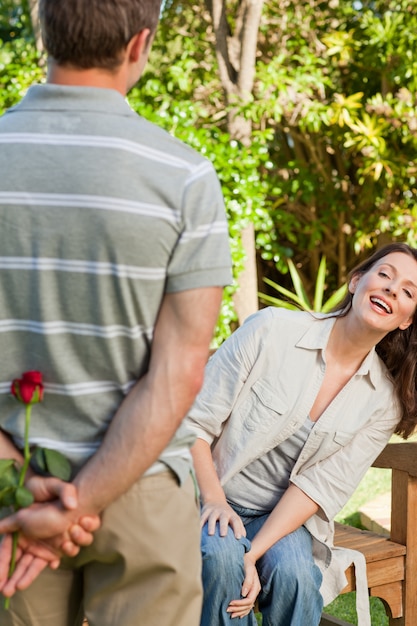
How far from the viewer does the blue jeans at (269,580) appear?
2.28 meters

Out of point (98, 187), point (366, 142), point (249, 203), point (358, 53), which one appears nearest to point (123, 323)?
point (98, 187)

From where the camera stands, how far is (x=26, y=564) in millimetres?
1368

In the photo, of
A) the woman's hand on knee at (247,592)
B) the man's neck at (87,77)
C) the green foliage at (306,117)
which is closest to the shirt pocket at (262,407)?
the woman's hand on knee at (247,592)

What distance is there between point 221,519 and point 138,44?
1.40m

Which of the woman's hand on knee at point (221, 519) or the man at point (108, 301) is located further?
the woman's hand on knee at point (221, 519)

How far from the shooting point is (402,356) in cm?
274

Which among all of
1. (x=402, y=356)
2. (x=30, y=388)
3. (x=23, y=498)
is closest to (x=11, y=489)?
(x=23, y=498)

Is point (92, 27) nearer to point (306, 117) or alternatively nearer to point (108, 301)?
point (108, 301)

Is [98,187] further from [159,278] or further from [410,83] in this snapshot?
[410,83]

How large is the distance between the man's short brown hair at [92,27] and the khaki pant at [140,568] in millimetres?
615

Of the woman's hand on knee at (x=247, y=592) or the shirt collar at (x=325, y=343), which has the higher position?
the shirt collar at (x=325, y=343)

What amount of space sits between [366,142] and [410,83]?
19.5 inches

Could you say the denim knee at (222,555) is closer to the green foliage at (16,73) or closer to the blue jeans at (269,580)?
the blue jeans at (269,580)

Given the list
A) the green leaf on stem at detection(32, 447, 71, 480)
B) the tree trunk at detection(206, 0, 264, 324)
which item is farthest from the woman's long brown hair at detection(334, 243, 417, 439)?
the tree trunk at detection(206, 0, 264, 324)
